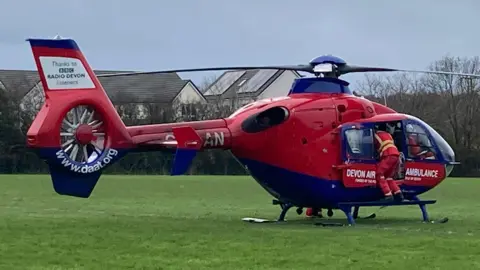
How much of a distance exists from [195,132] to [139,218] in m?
3.51

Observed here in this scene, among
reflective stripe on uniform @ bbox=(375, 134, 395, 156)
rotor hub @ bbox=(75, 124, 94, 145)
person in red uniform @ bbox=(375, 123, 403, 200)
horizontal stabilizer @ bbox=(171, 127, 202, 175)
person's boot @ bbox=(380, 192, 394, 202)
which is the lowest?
person's boot @ bbox=(380, 192, 394, 202)

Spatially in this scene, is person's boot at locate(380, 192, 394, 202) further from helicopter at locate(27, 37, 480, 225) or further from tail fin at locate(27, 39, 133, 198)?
tail fin at locate(27, 39, 133, 198)

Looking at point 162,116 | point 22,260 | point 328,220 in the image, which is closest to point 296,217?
point 328,220

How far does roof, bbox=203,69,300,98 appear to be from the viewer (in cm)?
9612

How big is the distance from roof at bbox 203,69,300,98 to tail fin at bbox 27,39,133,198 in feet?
243

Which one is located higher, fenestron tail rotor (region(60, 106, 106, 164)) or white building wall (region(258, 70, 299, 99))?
fenestron tail rotor (region(60, 106, 106, 164))

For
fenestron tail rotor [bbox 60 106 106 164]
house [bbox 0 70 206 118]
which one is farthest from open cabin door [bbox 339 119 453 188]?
house [bbox 0 70 206 118]

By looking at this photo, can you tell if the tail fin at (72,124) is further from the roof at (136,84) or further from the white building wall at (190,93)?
the white building wall at (190,93)

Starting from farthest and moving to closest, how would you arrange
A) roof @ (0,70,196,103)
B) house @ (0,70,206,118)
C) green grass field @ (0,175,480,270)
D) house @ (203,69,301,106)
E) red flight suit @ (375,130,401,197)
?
house @ (203,69,301,106) → roof @ (0,70,196,103) → house @ (0,70,206,118) → red flight suit @ (375,130,401,197) → green grass field @ (0,175,480,270)

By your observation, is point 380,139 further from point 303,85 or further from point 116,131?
point 116,131

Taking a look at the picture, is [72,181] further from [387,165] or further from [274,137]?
[387,165]

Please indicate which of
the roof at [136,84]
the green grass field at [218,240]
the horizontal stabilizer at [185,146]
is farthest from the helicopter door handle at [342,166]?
the roof at [136,84]

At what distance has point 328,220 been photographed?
2148 cm

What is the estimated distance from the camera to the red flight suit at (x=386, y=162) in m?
19.7
